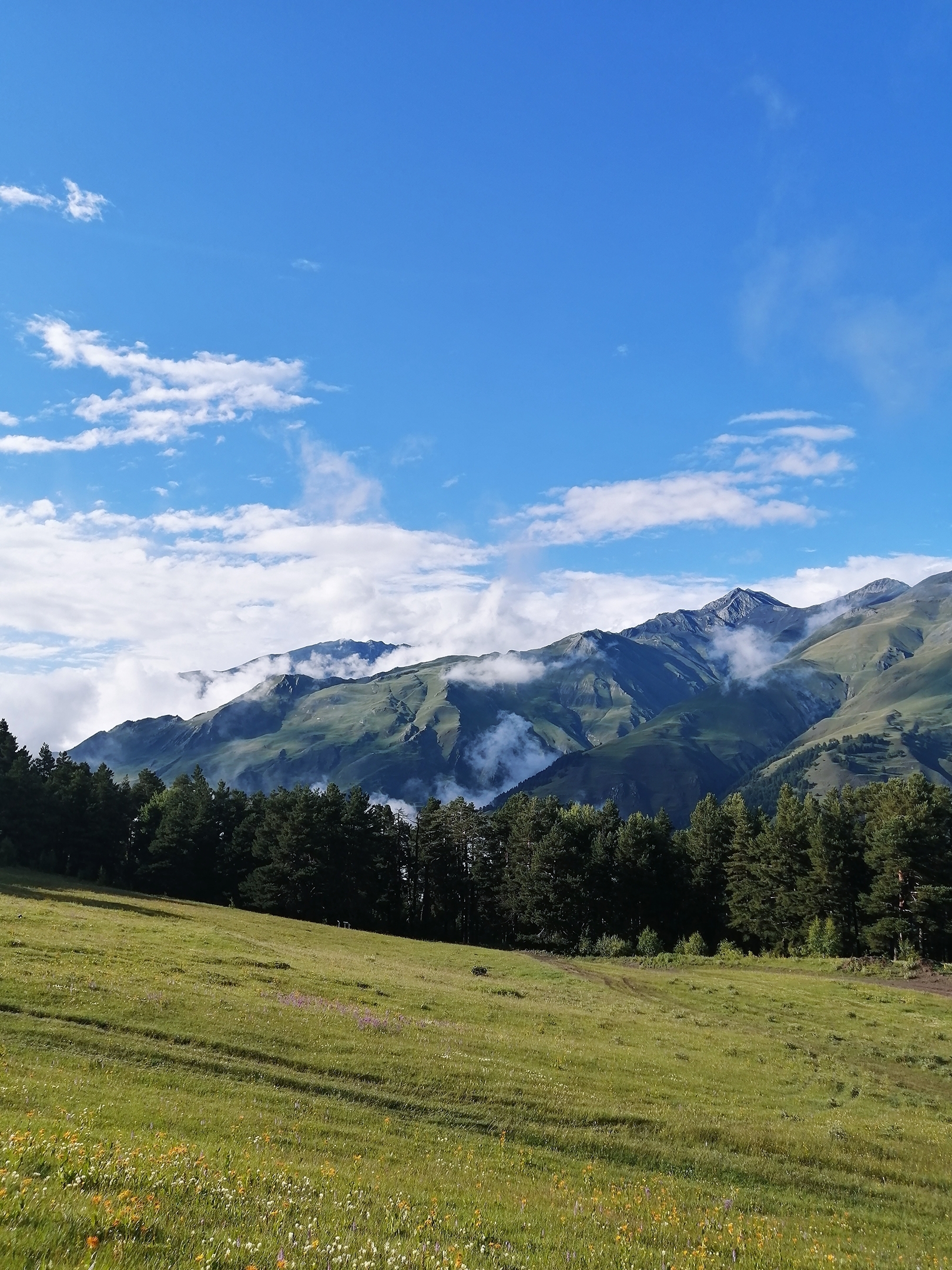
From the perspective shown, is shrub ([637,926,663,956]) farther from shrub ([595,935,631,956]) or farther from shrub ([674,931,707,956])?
shrub ([674,931,707,956])

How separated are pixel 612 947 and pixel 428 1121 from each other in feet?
255

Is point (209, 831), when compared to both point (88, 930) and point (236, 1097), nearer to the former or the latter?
point (88, 930)

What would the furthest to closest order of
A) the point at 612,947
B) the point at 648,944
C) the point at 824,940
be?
the point at 612,947 → the point at 648,944 → the point at 824,940

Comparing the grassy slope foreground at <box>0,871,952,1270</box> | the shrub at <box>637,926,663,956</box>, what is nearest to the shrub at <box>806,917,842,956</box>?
Result: the shrub at <box>637,926,663,956</box>

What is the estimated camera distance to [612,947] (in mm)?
95688

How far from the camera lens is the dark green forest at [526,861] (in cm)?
9488

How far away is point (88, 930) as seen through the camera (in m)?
53.7

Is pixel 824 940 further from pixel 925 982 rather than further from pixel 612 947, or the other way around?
pixel 612 947

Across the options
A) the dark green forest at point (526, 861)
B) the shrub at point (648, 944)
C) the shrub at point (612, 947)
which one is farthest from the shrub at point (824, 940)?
the shrub at point (612, 947)

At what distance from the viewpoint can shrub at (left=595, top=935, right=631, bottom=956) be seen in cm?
9531

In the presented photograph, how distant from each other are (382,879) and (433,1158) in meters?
114

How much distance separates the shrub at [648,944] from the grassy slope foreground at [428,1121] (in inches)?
1496

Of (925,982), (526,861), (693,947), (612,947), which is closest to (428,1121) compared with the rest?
(925,982)

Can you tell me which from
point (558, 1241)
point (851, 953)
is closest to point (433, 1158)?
point (558, 1241)
